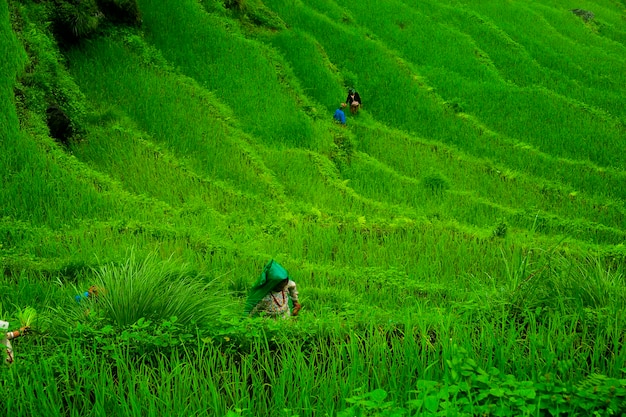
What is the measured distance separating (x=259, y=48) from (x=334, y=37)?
2893mm

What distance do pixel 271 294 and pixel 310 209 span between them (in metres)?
3.90

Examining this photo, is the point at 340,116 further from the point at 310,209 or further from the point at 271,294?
the point at 271,294

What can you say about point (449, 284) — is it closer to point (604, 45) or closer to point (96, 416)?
point (96, 416)

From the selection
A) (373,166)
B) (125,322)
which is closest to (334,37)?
(373,166)

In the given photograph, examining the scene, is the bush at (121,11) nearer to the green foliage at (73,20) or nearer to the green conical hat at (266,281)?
the green foliage at (73,20)

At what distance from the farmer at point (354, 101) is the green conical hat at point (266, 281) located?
861 centimetres

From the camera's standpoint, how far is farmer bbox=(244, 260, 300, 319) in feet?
14.5

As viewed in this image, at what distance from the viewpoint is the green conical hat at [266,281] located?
442 cm

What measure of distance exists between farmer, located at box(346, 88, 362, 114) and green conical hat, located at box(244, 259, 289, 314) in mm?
8608

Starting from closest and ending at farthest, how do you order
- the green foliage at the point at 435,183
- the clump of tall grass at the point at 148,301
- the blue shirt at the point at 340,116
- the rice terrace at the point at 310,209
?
the rice terrace at the point at 310,209 → the clump of tall grass at the point at 148,301 → the green foliage at the point at 435,183 → the blue shirt at the point at 340,116

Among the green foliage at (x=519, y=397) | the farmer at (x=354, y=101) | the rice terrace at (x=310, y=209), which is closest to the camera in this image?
the green foliage at (x=519, y=397)

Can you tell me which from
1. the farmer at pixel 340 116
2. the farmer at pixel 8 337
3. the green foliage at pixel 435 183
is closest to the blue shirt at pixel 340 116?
the farmer at pixel 340 116

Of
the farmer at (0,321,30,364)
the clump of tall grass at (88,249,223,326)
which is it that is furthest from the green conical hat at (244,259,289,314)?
the farmer at (0,321,30,364)

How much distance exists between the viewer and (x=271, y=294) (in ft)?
14.9
